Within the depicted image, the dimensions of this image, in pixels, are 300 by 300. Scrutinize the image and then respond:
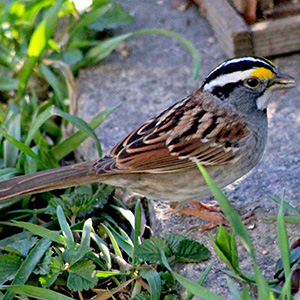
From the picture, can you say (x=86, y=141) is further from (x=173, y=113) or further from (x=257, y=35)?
(x=257, y=35)

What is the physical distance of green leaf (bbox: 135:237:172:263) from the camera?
2664mm

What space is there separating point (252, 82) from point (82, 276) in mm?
1170

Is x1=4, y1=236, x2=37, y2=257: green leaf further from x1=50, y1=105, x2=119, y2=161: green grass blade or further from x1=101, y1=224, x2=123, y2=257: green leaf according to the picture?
x1=50, y1=105, x2=119, y2=161: green grass blade

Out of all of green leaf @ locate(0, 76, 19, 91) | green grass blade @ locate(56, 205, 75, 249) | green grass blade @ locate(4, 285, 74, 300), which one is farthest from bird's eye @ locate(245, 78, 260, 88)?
green leaf @ locate(0, 76, 19, 91)

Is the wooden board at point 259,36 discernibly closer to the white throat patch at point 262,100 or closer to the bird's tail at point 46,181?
the white throat patch at point 262,100

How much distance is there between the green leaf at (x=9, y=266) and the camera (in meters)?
2.71

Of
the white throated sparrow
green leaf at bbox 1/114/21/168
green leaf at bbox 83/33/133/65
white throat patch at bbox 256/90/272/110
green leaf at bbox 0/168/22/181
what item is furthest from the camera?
green leaf at bbox 83/33/133/65

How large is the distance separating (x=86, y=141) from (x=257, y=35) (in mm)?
1282

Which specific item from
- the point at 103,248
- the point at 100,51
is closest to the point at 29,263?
the point at 103,248

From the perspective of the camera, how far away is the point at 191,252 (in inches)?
108

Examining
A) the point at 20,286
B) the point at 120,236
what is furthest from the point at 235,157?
the point at 20,286

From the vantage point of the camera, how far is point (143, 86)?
406 cm

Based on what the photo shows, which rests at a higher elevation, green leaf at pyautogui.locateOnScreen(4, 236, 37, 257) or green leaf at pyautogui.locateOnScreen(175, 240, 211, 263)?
green leaf at pyautogui.locateOnScreen(4, 236, 37, 257)

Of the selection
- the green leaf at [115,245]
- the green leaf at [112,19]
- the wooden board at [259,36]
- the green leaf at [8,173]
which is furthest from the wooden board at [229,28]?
the green leaf at [115,245]
